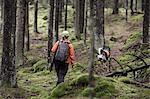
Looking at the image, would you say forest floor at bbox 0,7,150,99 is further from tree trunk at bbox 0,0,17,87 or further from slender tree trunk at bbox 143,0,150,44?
slender tree trunk at bbox 143,0,150,44

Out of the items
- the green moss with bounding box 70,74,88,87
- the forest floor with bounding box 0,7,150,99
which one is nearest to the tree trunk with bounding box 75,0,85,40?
the forest floor with bounding box 0,7,150,99

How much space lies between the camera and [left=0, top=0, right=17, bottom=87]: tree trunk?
12227 mm

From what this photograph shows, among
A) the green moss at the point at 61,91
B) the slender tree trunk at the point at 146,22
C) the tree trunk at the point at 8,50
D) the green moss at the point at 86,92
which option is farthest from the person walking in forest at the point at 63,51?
the slender tree trunk at the point at 146,22

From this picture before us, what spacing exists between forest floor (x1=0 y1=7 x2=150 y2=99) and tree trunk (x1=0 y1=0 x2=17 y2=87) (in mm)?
359

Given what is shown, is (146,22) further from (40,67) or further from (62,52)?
(62,52)

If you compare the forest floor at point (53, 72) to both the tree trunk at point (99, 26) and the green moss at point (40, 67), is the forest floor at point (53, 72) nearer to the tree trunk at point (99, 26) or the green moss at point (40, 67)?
the green moss at point (40, 67)

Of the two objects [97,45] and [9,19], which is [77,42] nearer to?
[97,45]

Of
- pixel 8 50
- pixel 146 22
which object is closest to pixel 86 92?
pixel 8 50

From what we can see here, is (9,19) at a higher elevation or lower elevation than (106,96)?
higher

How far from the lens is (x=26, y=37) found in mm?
29719

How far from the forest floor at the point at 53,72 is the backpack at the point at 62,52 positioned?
0.69 metres

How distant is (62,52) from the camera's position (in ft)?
37.9

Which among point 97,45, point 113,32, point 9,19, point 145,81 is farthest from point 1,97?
point 113,32

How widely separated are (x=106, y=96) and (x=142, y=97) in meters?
0.88
